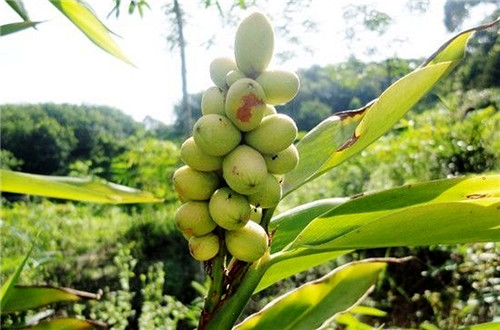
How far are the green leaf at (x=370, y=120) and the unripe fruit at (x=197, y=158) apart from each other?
0.11 meters

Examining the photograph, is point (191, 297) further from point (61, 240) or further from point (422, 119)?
point (422, 119)

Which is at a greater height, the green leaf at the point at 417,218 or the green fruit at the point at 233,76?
the green fruit at the point at 233,76

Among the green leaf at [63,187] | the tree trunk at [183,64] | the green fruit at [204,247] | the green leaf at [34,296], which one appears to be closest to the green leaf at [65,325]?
the green leaf at [34,296]

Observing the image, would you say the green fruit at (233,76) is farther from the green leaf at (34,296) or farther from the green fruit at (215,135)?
the green leaf at (34,296)

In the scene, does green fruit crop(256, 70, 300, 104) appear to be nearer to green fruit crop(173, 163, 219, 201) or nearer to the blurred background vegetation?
green fruit crop(173, 163, 219, 201)

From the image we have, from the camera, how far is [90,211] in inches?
294

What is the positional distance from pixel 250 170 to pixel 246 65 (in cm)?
12

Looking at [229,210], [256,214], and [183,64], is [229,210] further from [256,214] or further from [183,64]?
[183,64]

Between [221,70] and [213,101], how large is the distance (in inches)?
1.7

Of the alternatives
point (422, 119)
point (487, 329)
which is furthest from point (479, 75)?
point (487, 329)

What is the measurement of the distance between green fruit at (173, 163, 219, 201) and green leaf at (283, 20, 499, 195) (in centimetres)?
11

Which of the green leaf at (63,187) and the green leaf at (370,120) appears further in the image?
the green leaf at (63,187)

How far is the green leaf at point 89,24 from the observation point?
76 cm

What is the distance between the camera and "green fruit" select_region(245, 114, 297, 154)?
0.58 metres
